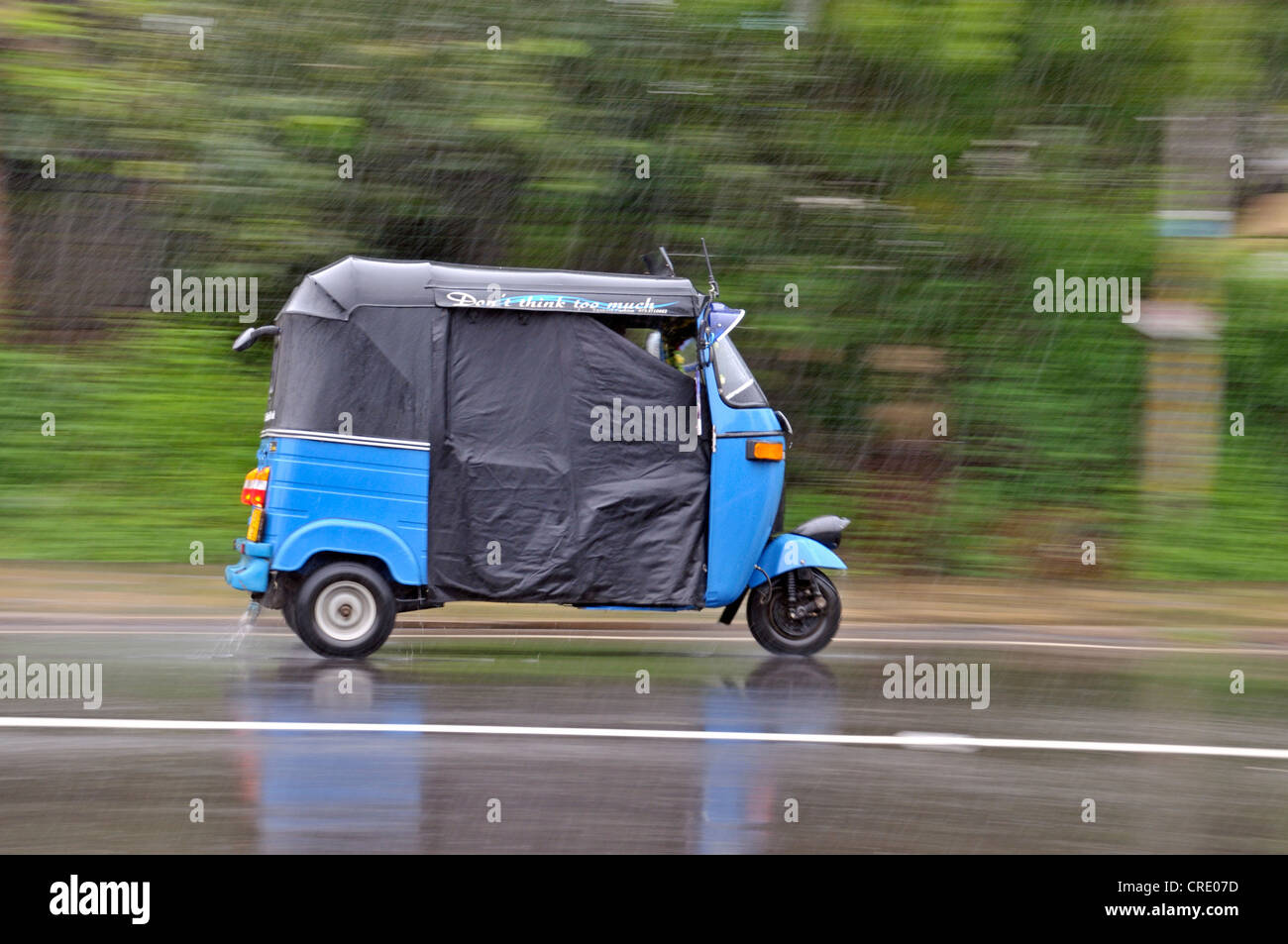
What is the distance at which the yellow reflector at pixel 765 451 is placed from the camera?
9070mm

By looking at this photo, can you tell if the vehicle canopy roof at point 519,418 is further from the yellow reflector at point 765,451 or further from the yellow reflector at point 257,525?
the yellow reflector at point 257,525

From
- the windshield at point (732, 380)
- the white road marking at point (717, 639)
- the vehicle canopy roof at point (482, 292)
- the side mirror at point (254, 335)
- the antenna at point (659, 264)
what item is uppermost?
the antenna at point (659, 264)

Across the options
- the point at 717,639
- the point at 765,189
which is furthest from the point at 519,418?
the point at 765,189

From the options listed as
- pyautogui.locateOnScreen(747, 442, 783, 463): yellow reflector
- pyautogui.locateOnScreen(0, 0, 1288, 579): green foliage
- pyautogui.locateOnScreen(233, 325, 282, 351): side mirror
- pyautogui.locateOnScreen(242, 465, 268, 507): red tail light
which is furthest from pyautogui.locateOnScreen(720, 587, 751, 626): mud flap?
pyautogui.locateOnScreen(0, 0, 1288, 579): green foliage

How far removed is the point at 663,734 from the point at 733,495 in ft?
7.58

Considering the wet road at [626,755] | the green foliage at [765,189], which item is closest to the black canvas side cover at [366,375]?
the wet road at [626,755]

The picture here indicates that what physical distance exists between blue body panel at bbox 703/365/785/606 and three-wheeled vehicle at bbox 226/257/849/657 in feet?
0.04

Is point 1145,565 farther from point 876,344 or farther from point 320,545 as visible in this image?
point 320,545

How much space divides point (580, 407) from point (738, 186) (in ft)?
19.1

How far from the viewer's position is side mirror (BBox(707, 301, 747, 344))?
9.15 meters

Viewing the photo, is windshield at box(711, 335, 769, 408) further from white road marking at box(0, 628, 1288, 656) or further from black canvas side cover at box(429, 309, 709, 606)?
white road marking at box(0, 628, 1288, 656)

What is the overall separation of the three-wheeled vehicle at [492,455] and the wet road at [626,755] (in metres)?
0.59

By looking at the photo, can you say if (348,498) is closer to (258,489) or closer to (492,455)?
(258,489)

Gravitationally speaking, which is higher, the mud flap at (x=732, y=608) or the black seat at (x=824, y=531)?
the black seat at (x=824, y=531)
